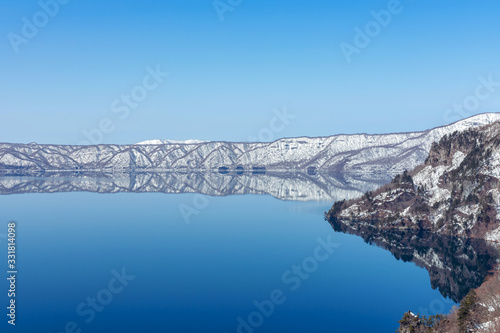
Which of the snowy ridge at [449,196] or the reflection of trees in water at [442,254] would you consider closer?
the reflection of trees in water at [442,254]

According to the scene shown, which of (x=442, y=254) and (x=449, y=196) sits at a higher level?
(x=449, y=196)

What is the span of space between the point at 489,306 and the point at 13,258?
246 feet

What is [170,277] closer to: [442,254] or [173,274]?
[173,274]

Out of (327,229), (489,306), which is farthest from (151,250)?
(489,306)

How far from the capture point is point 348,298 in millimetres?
59750

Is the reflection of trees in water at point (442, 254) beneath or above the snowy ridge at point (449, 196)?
beneath

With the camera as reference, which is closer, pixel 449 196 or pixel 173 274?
pixel 173 274

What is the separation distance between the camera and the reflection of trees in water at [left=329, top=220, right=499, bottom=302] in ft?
227

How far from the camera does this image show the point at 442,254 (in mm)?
87000

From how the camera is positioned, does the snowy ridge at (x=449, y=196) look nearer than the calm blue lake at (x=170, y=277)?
No

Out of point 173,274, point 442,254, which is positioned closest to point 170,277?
point 173,274

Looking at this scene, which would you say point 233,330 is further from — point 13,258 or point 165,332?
point 13,258

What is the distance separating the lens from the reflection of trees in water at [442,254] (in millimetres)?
69188

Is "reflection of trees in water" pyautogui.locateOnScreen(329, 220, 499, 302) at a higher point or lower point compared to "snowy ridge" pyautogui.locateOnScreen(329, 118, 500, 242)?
lower
